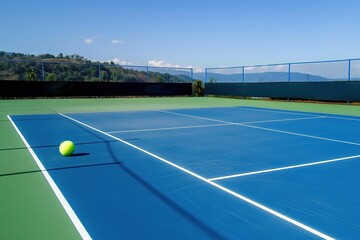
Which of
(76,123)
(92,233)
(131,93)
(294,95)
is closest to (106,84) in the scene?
(131,93)

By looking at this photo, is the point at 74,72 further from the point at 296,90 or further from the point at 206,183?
the point at 206,183

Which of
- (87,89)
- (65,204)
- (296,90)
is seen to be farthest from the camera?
(87,89)

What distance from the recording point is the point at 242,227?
3.04 meters

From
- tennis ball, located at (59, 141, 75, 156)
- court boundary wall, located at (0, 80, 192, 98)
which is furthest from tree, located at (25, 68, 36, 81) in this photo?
tennis ball, located at (59, 141, 75, 156)

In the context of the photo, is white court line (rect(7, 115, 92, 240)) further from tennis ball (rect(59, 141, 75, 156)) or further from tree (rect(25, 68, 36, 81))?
tree (rect(25, 68, 36, 81))

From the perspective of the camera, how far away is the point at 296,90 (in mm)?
22000

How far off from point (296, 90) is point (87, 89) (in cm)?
1486

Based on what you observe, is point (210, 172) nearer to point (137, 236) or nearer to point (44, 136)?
point (137, 236)

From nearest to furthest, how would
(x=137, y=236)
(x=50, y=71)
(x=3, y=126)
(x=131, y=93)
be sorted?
(x=137, y=236)
(x=3, y=126)
(x=50, y=71)
(x=131, y=93)

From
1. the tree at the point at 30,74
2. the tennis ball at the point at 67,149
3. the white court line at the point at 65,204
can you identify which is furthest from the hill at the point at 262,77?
the white court line at the point at 65,204

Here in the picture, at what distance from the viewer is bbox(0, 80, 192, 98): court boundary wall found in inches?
874

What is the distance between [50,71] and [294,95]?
1744cm

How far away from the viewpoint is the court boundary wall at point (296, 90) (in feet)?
62.8

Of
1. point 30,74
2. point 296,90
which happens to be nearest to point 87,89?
point 30,74
